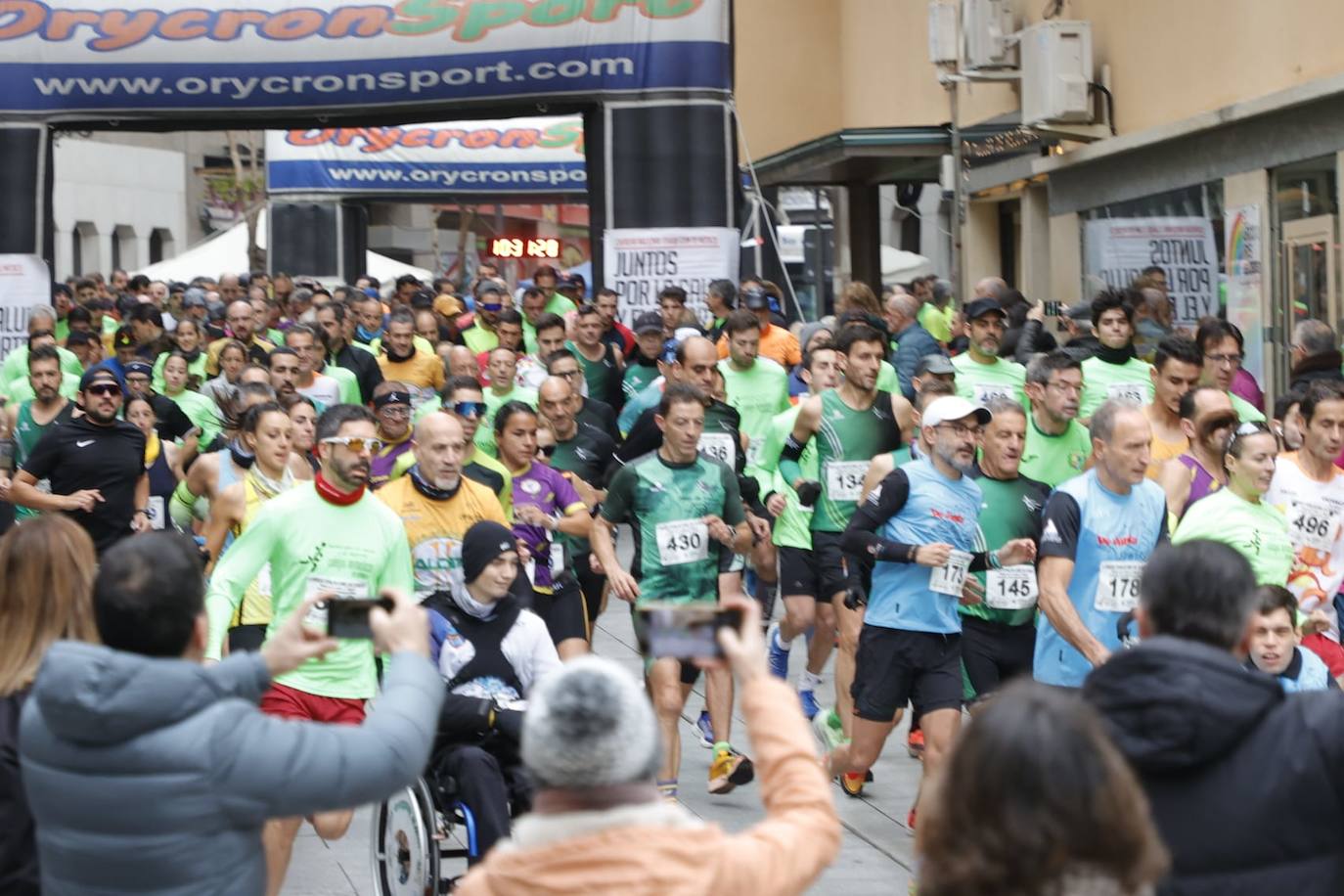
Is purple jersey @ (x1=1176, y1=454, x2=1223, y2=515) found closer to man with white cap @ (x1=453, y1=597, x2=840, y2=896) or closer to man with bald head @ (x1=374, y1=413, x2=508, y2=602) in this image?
man with bald head @ (x1=374, y1=413, x2=508, y2=602)

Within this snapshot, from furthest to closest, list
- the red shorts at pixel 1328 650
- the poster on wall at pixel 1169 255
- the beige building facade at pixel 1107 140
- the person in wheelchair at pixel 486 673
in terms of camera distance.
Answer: the poster on wall at pixel 1169 255
the beige building facade at pixel 1107 140
the red shorts at pixel 1328 650
the person in wheelchair at pixel 486 673

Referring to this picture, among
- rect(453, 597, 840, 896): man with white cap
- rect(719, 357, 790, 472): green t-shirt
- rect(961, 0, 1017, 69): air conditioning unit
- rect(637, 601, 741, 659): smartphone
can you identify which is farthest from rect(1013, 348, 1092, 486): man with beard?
rect(961, 0, 1017, 69): air conditioning unit

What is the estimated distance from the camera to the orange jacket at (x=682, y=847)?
10.4 feet

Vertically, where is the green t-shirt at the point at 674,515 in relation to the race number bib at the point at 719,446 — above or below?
below

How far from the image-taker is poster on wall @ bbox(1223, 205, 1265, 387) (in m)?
15.7

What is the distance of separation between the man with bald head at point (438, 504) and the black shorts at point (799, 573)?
8.75 feet

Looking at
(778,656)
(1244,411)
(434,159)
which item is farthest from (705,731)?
(434,159)

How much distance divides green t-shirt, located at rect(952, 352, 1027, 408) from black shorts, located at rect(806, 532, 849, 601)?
4.07ft

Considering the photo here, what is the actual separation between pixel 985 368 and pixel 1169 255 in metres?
6.80

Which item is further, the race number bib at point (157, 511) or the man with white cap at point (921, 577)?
the race number bib at point (157, 511)

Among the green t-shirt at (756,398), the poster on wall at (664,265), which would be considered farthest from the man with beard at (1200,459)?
the poster on wall at (664,265)

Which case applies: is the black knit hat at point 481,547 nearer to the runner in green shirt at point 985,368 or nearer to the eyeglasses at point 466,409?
the eyeglasses at point 466,409

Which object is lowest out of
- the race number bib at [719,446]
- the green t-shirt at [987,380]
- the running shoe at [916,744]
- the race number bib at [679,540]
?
the running shoe at [916,744]

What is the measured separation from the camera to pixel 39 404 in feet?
40.6
